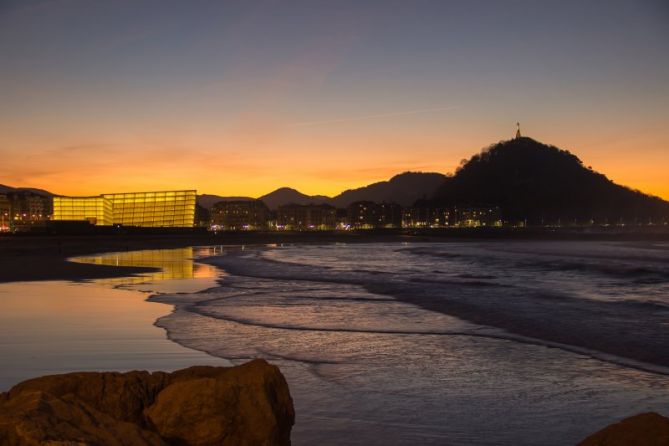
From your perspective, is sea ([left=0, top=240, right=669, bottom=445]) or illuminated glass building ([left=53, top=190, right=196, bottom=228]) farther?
illuminated glass building ([left=53, top=190, right=196, bottom=228])

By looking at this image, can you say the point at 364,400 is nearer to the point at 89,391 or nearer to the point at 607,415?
the point at 607,415

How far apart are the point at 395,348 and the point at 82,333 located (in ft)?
22.7

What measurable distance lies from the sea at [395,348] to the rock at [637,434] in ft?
7.04

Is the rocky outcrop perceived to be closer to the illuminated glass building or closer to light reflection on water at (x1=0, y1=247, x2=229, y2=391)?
light reflection on water at (x1=0, y1=247, x2=229, y2=391)

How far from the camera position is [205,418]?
4793mm

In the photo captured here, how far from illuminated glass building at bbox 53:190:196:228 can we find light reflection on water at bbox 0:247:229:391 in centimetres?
13987

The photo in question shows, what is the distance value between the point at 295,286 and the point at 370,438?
20007 mm

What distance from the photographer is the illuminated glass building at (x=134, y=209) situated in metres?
158

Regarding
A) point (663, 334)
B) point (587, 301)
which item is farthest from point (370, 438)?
point (587, 301)

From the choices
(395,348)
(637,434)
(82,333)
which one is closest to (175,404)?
(637,434)

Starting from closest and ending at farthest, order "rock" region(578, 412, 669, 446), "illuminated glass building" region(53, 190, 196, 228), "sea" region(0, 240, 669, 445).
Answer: "rock" region(578, 412, 669, 446) → "sea" region(0, 240, 669, 445) → "illuminated glass building" region(53, 190, 196, 228)

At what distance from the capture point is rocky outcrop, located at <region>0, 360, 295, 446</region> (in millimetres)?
4176

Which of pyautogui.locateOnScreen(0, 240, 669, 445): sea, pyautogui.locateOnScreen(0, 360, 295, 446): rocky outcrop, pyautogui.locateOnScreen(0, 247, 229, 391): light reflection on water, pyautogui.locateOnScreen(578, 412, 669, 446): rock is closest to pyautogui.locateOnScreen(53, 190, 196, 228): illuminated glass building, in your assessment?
pyautogui.locateOnScreen(0, 247, 229, 391): light reflection on water

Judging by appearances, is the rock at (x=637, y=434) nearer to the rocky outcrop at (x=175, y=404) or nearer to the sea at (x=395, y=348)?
the sea at (x=395, y=348)
